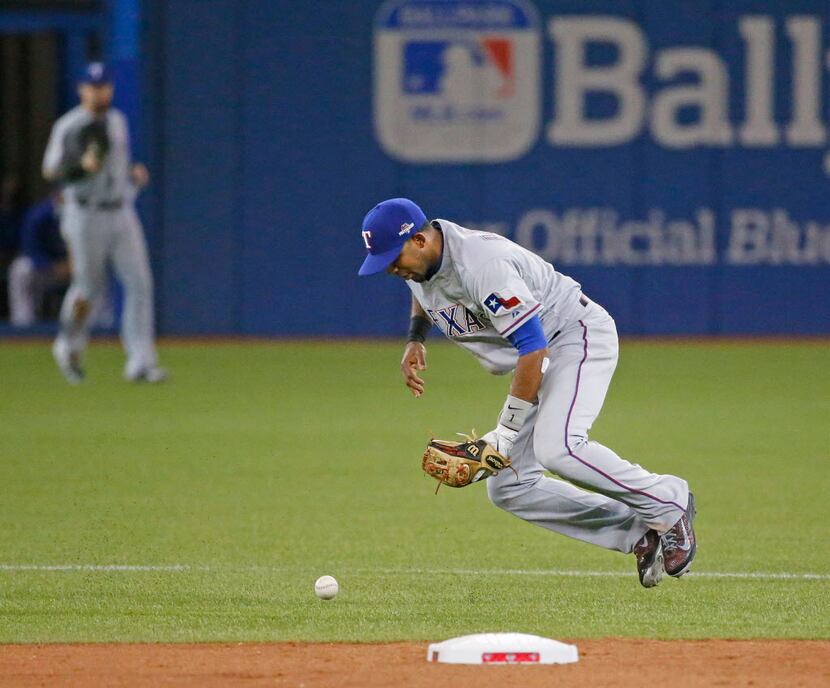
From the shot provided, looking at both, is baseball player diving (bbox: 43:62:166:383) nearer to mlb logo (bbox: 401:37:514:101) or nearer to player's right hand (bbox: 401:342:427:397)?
mlb logo (bbox: 401:37:514:101)

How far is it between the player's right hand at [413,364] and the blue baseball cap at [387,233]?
661 mm

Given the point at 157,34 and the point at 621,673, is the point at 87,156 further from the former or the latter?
the point at 621,673

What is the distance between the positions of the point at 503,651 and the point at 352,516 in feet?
9.96

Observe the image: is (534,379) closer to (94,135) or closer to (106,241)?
(94,135)

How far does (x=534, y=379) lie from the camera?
5828 millimetres

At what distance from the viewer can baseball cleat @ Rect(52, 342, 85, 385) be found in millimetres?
13578

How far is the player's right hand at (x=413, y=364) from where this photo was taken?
6.41m

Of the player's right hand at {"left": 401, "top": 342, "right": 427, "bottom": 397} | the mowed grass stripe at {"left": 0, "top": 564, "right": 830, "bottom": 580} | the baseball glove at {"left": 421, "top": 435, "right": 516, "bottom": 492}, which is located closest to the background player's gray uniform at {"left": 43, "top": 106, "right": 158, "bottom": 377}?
the mowed grass stripe at {"left": 0, "top": 564, "right": 830, "bottom": 580}

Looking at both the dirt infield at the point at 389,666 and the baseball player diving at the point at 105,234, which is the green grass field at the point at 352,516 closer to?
the dirt infield at the point at 389,666

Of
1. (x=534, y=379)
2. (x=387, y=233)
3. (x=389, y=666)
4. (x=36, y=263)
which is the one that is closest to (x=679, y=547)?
(x=534, y=379)

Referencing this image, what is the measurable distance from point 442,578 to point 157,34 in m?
12.4

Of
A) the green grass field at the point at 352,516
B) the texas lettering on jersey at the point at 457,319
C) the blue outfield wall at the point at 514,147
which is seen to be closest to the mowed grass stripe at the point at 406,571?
the green grass field at the point at 352,516

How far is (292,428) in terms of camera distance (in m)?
11.4

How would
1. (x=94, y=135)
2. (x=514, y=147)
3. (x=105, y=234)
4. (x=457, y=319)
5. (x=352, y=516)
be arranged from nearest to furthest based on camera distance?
1. (x=457, y=319)
2. (x=352, y=516)
3. (x=94, y=135)
4. (x=105, y=234)
5. (x=514, y=147)
